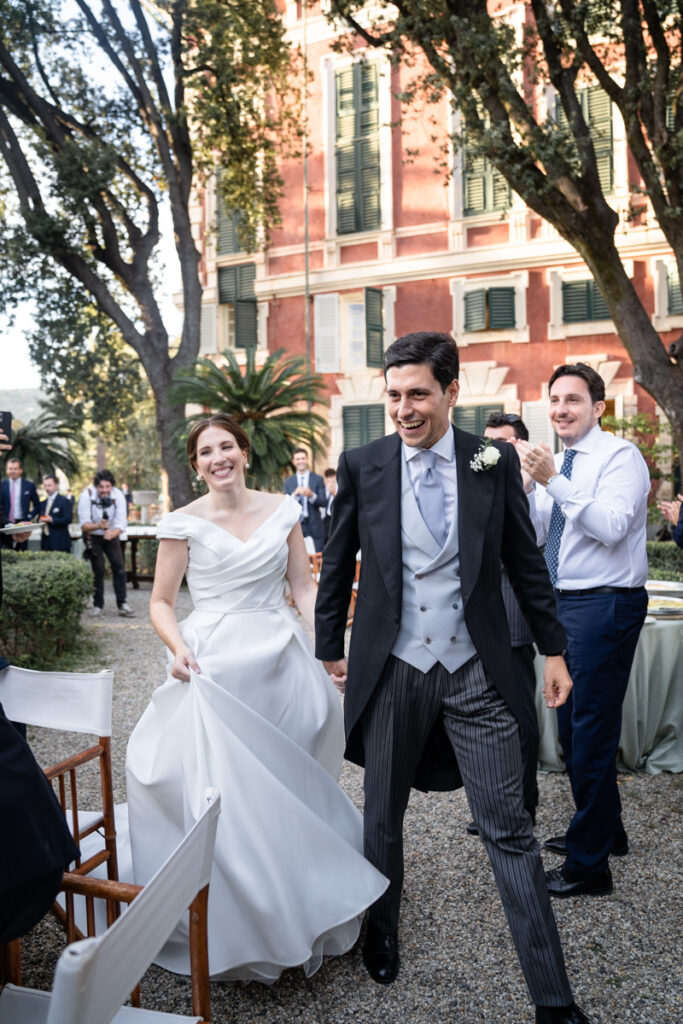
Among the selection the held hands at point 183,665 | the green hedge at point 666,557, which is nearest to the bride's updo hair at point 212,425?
the held hands at point 183,665

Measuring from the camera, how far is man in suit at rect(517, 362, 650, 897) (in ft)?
10.5

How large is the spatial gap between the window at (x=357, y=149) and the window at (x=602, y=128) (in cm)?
391

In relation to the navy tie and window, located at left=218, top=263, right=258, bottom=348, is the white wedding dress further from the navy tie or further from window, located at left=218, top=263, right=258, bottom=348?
window, located at left=218, top=263, right=258, bottom=348

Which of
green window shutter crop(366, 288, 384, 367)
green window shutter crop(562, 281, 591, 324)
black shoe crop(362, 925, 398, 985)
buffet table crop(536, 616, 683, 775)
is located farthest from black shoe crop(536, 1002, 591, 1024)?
green window shutter crop(366, 288, 384, 367)

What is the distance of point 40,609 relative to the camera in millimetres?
7461

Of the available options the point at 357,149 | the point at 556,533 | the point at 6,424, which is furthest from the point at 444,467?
the point at 357,149

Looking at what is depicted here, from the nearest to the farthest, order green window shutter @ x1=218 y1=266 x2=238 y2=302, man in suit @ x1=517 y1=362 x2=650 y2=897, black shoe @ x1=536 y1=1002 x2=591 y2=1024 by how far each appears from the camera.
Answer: black shoe @ x1=536 y1=1002 x2=591 y2=1024 < man in suit @ x1=517 y1=362 x2=650 y2=897 < green window shutter @ x1=218 y1=266 x2=238 y2=302

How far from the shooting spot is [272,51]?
1432 centimetres

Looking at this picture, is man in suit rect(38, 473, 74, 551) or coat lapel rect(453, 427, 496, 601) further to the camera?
man in suit rect(38, 473, 74, 551)

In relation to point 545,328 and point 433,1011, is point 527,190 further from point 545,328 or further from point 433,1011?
point 433,1011

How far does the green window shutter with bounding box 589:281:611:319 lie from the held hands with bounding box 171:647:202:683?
1404 cm

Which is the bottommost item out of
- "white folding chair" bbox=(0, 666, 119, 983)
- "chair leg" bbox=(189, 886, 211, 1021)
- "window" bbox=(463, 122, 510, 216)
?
"chair leg" bbox=(189, 886, 211, 1021)

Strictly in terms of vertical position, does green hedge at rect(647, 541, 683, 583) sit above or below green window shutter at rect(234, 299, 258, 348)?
below

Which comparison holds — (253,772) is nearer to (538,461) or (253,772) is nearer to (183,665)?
(183,665)
